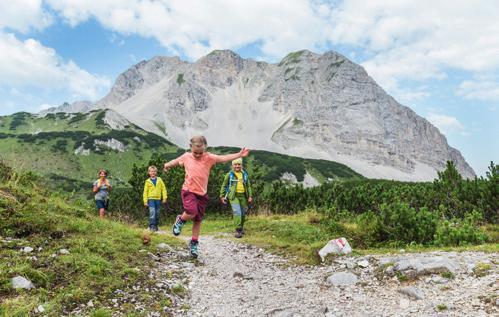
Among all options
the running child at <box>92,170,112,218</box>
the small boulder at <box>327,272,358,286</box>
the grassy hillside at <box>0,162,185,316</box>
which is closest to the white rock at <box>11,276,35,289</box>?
the grassy hillside at <box>0,162,185,316</box>

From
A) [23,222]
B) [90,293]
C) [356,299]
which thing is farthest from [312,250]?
[23,222]

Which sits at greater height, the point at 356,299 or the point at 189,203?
the point at 189,203

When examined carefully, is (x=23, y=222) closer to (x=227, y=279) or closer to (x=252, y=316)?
(x=227, y=279)

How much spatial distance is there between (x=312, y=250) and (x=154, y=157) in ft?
65.8

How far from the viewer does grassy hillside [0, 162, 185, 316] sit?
5.61 metres

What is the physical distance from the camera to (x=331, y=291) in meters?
7.19

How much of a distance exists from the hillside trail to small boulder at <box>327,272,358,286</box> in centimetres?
11

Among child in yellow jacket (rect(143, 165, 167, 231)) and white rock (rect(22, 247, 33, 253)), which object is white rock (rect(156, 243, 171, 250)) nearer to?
white rock (rect(22, 247, 33, 253))

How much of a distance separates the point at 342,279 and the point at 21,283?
541 cm

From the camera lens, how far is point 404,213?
11266mm

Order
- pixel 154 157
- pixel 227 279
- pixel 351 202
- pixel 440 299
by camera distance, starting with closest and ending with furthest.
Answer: pixel 440 299, pixel 227 279, pixel 351 202, pixel 154 157

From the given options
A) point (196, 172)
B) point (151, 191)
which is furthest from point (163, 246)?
point (151, 191)

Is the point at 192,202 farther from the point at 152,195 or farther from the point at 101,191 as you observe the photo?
the point at 101,191

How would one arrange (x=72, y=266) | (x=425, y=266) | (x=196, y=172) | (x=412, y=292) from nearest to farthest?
(x=412, y=292) → (x=72, y=266) → (x=425, y=266) → (x=196, y=172)
